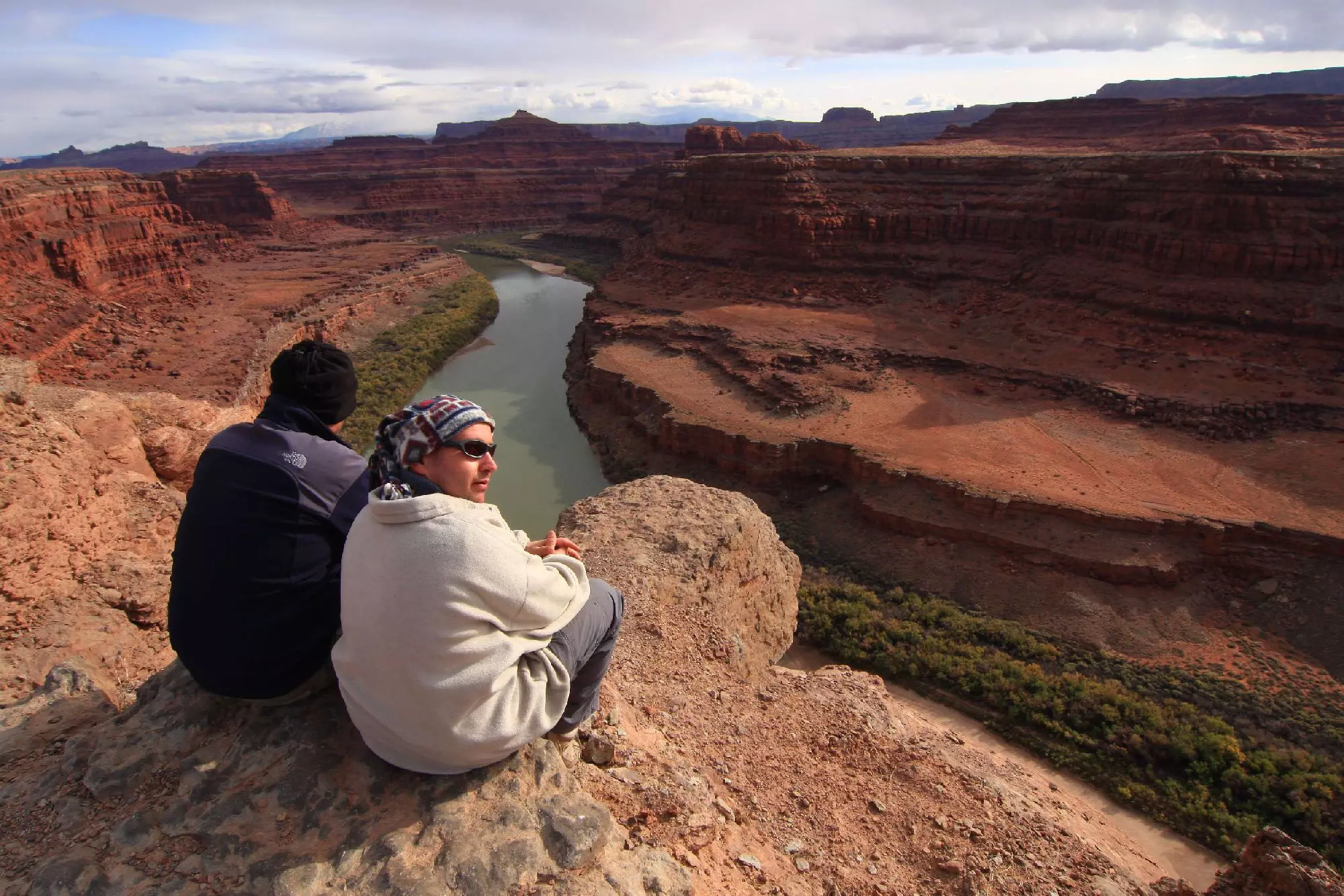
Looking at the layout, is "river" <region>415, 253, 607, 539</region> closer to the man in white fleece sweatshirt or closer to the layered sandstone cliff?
the layered sandstone cliff

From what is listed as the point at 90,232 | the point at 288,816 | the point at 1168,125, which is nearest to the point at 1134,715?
the point at 288,816

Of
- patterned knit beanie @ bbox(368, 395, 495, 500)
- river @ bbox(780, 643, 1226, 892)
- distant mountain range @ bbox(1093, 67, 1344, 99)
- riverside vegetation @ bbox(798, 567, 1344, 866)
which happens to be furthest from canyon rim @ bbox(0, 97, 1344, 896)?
distant mountain range @ bbox(1093, 67, 1344, 99)

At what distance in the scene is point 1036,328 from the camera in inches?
843

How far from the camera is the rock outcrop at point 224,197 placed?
48625 mm

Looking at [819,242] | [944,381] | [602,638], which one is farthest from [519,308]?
[602,638]

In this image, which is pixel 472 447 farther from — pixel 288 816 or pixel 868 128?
pixel 868 128

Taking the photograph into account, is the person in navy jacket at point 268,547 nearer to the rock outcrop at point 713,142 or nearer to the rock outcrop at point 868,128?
the rock outcrop at point 713,142

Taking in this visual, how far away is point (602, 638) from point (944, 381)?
60.2ft

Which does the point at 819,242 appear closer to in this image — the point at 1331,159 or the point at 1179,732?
the point at 1331,159

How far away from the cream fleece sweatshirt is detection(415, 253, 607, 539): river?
12.7 metres

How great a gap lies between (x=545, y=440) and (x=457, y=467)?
18903mm

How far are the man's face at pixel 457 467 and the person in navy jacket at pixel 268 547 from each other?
1.39 ft

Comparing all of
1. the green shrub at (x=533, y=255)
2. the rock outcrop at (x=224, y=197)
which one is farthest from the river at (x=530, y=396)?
the rock outcrop at (x=224, y=197)

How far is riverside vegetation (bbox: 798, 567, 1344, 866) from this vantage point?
9.41 m
